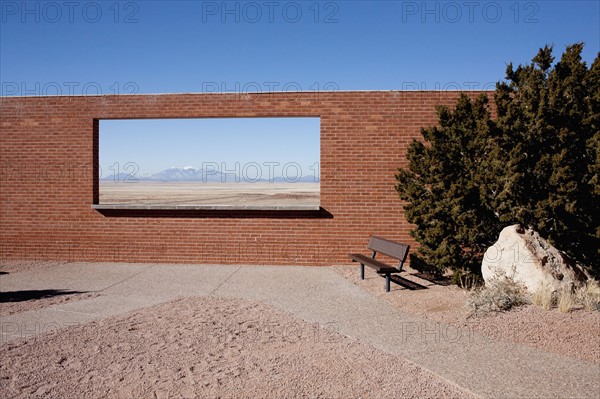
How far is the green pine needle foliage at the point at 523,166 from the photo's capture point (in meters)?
7.33

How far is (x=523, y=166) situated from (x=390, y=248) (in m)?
2.63

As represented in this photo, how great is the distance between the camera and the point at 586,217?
7.42 meters

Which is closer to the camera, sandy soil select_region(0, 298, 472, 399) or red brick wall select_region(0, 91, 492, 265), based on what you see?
sandy soil select_region(0, 298, 472, 399)

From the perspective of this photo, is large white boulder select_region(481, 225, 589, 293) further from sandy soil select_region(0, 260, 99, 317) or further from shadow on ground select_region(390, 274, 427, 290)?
sandy soil select_region(0, 260, 99, 317)

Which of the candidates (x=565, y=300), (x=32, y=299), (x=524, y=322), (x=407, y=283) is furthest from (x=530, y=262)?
(x=32, y=299)

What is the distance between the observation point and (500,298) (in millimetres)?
6301

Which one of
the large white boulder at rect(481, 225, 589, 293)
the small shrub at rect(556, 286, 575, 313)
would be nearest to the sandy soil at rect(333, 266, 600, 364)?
the small shrub at rect(556, 286, 575, 313)

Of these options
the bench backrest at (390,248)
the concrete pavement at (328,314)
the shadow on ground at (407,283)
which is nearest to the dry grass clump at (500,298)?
the concrete pavement at (328,314)

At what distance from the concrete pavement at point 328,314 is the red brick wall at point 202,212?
0.53 m

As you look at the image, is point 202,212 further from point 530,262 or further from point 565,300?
point 565,300

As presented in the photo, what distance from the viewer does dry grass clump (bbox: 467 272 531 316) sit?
6211 mm

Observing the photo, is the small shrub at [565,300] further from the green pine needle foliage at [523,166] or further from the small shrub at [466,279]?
the small shrub at [466,279]

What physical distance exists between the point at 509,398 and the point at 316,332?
231 centimetres

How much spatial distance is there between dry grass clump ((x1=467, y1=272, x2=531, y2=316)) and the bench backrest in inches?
58.4
